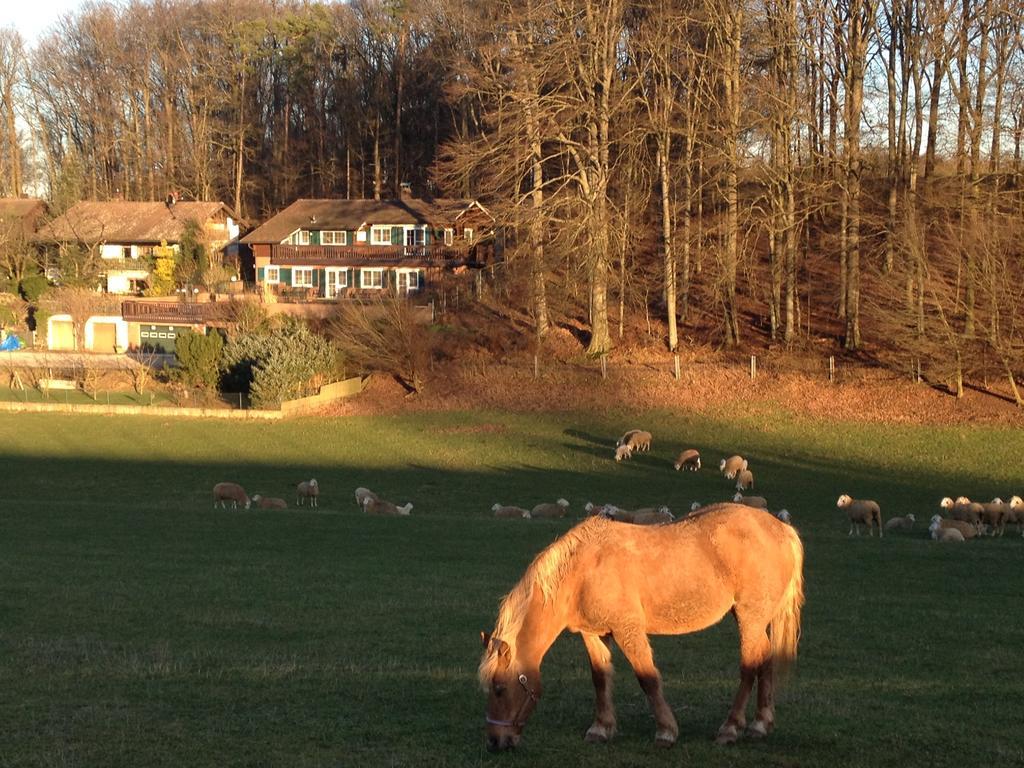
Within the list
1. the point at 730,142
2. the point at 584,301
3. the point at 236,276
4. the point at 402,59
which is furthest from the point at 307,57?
the point at 730,142

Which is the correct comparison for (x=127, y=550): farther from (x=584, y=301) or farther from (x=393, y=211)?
(x=393, y=211)

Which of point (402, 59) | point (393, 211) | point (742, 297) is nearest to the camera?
point (742, 297)

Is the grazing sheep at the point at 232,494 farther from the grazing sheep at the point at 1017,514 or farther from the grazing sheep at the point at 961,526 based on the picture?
the grazing sheep at the point at 1017,514

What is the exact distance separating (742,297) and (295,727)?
169 ft

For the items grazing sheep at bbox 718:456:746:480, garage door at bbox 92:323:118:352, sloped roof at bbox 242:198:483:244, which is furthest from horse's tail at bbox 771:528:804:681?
garage door at bbox 92:323:118:352

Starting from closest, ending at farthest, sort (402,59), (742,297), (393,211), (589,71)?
1. (589,71)
2. (742,297)
3. (393,211)
4. (402,59)

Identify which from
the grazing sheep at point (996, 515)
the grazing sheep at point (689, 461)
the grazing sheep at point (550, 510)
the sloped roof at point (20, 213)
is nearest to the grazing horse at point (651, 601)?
the grazing sheep at point (996, 515)

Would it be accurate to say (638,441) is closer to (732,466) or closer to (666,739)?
(732,466)

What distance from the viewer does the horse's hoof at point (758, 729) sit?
25.3 ft

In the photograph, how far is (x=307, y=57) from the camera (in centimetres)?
8869

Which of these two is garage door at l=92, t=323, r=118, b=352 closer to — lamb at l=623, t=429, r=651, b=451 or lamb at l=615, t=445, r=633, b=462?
lamb at l=623, t=429, r=651, b=451

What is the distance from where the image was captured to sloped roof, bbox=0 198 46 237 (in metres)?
79.8

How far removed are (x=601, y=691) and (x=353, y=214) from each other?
229ft

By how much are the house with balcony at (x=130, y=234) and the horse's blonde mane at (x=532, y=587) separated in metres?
76.3
